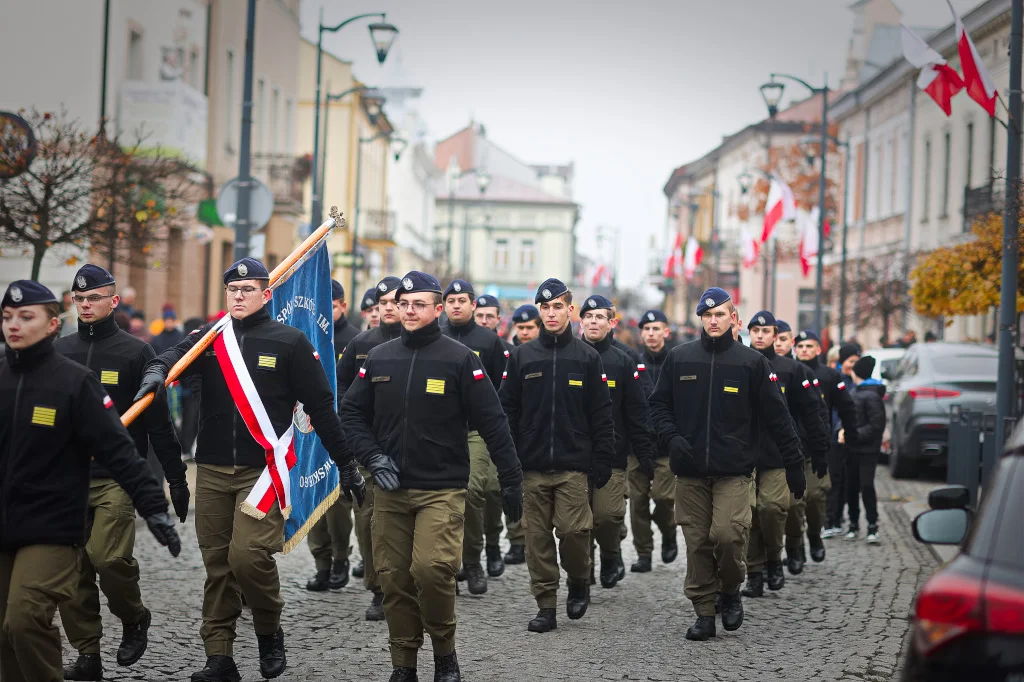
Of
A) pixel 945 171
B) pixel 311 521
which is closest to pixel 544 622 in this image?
pixel 311 521

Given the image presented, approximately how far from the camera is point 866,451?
43.9ft

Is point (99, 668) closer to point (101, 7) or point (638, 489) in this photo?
point (638, 489)

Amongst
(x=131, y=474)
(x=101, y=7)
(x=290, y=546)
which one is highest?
(x=101, y=7)

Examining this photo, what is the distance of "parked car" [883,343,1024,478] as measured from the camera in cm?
1789

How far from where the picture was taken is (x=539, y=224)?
401 feet

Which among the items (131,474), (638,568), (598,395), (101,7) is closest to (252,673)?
(131,474)

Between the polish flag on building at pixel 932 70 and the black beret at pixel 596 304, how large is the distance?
5.09 metres

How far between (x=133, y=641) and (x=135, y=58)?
2054 centimetres

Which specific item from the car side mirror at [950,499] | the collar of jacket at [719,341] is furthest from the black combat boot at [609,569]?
the car side mirror at [950,499]

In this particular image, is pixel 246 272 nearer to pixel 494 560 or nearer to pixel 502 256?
pixel 494 560

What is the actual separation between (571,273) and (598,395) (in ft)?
372

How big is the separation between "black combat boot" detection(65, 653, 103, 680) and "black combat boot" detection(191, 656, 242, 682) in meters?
0.48

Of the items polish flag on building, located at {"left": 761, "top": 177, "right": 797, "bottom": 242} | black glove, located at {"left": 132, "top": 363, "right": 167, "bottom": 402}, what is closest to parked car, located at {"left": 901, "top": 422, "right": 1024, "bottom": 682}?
black glove, located at {"left": 132, "top": 363, "right": 167, "bottom": 402}

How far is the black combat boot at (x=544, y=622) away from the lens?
8906 mm
